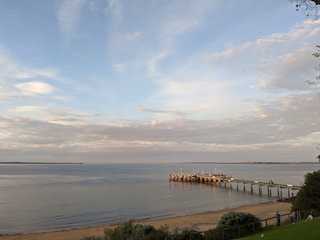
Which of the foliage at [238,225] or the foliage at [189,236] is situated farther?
the foliage at [238,225]

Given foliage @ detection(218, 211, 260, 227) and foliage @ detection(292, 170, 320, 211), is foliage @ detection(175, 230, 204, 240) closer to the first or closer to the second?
foliage @ detection(218, 211, 260, 227)

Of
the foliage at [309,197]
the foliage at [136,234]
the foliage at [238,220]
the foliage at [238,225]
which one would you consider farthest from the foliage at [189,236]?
the foliage at [309,197]

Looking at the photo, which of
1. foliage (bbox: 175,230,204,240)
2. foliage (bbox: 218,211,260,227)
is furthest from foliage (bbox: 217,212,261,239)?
foliage (bbox: 175,230,204,240)

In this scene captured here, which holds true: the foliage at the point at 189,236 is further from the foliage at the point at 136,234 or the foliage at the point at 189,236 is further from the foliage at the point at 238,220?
the foliage at the point at 238,220

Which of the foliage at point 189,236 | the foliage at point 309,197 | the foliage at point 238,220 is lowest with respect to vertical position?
the foliage at point 189,236

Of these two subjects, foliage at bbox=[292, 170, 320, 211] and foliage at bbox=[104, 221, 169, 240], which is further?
foliage at bbox=[292, 170, 320, 211]

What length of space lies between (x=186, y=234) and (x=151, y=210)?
26020mm

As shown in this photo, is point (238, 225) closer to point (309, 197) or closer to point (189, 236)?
point (189, 236)

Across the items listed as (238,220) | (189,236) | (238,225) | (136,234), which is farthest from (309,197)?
(136,234)

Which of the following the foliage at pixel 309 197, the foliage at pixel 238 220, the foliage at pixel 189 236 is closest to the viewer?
the foliage at pixel 189 236

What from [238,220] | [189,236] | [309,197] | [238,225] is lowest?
[189,236]

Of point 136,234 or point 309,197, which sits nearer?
point 136,234

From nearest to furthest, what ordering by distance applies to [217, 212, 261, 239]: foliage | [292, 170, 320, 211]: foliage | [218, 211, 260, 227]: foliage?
[217, 212, 261, 239]: foliage, [218, 211, 260, 227]: foliage, [292, 170, 320, 211]: foliage

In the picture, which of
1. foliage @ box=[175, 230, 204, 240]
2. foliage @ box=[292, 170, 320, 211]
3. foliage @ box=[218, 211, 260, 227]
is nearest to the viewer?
foliage @ box=[175, 230, 204, 240]
